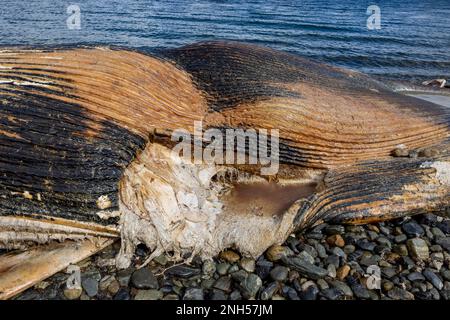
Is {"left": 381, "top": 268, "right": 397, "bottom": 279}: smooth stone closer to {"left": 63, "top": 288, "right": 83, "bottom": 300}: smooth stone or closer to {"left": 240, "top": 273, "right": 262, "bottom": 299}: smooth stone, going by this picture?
{"left": 240, "top": 273, "right": 262, "bottom": 299}: smooth stone

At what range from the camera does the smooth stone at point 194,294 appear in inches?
132

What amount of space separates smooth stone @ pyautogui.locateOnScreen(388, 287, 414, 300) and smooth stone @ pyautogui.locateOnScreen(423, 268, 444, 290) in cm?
29

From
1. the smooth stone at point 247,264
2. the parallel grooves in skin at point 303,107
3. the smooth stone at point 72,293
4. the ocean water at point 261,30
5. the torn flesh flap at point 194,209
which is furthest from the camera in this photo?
the ocean water at point 261,30

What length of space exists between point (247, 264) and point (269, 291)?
1.34ft

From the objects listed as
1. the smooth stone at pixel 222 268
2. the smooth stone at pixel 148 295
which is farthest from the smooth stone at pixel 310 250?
the smooth stone at pixel 148 295

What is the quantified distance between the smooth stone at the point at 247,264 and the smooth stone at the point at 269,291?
273 millimetres

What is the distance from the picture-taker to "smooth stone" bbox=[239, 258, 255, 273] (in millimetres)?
3680

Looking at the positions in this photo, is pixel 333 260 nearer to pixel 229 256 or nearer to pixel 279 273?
pixel 279 273

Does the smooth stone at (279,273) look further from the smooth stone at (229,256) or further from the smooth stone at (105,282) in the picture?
the smooth stone at (105,282)

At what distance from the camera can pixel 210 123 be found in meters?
4.43

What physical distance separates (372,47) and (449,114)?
10.1 meters

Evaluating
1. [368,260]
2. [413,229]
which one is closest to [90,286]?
[368,260]

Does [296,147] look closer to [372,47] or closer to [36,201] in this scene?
[36,201]

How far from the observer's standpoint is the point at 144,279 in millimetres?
3523
